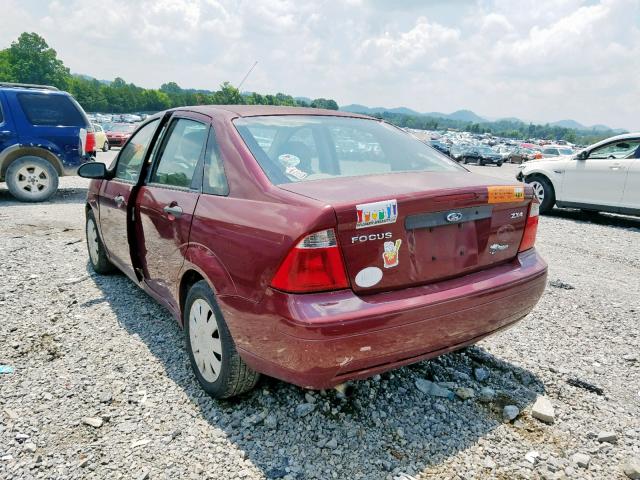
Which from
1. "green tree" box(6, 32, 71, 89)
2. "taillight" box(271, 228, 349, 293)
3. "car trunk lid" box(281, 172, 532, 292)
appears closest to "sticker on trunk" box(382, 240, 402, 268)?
"car trunk lid" box(281, 172, 532, 292)

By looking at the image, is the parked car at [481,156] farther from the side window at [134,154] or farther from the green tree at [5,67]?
the green tree at [5,67]

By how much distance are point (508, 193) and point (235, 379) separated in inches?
68.5

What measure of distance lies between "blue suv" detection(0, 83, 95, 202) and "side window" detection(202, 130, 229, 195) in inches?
291

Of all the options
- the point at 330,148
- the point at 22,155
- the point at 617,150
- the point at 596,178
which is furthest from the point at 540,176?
the point at 22,155

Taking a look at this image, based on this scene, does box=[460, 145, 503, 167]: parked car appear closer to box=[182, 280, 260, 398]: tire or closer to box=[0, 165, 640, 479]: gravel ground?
box=[0, 165, 640, 479]: gravel ground

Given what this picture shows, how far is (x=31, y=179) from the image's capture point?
8.91m

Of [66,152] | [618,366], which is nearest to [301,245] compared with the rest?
[618,366]

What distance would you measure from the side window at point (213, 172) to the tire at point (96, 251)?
2.25 meters

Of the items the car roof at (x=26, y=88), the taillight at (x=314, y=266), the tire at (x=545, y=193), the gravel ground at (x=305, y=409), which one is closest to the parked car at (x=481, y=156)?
the tire at (x=545, y=193)

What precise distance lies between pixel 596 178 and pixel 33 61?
128m

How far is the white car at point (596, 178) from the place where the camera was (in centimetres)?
859

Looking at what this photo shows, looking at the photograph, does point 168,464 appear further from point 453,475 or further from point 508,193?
point 508,193

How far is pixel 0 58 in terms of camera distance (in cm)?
11138

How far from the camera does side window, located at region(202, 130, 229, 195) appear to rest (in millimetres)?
2589
